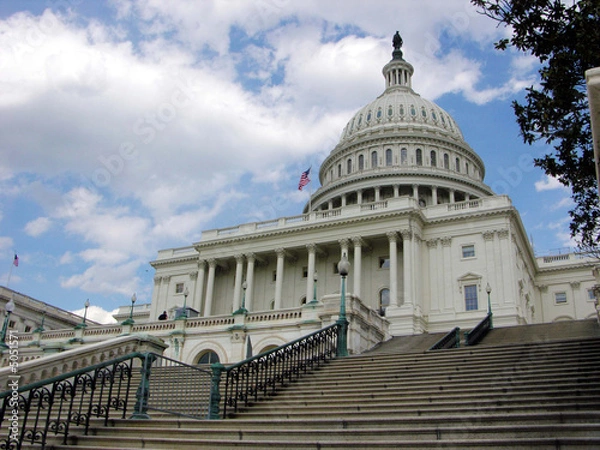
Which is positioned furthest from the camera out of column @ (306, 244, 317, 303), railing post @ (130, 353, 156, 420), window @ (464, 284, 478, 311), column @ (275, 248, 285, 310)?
column @ (275, 248, 285, 310)

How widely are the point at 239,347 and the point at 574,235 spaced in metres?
18.3

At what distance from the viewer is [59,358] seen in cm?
1847

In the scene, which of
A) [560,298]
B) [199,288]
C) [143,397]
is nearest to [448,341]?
[143,397]

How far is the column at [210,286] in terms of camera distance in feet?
204

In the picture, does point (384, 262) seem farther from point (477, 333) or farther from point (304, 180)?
point (477, 333)

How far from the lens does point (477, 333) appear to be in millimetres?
27594

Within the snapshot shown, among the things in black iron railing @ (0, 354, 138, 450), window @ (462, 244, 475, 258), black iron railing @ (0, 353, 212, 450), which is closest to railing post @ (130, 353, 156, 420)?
black iron railing @ (0, 353, 212, 450)

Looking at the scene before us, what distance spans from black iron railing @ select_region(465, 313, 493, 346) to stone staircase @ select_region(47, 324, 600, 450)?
670 cm

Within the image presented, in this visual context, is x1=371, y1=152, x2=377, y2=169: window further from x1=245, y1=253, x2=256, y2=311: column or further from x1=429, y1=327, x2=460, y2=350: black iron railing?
x1=429, y1=327, x2=460, y2=350: black iron railing

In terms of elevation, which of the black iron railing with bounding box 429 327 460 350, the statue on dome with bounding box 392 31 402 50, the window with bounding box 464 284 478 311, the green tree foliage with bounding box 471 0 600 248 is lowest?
the black iron railing with bounding box 429 327 460 350

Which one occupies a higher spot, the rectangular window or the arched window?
the rectangular window

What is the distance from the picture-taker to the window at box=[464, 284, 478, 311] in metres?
52.9

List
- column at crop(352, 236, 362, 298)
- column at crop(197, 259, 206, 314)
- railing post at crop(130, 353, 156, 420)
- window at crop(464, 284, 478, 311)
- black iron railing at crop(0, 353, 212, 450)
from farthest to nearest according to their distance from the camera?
column at crop(197, 259, 206, 314) → column at crop(352, 236, 362, 298) → window at crop(464, 284, 478, 311) → railing post at crop(130, 353, 156, 420) → black iron railing at crop(0, 353, 212, 450)

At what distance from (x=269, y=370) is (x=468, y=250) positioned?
41534 mm
